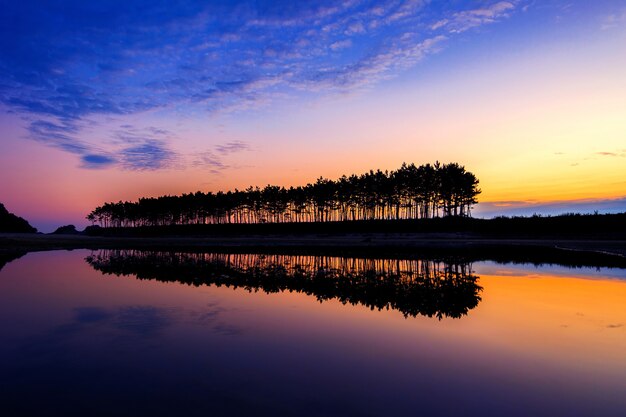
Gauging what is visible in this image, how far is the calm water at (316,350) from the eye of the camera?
791cm

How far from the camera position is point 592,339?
1244 centimetres

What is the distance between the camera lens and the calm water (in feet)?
26.0

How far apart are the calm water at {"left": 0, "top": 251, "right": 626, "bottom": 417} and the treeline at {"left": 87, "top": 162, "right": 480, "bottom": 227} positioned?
8281 centimetres

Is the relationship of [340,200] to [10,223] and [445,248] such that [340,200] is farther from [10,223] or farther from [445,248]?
[10,223]

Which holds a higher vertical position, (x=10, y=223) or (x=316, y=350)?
(x=10, y=223)

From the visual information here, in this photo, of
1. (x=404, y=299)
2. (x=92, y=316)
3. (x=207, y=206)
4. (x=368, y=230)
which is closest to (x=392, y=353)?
(x=404, y=299)

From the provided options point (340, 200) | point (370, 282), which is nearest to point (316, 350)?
point (370, 282)

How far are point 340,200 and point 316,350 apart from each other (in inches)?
4604

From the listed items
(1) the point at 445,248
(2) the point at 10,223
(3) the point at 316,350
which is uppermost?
(2) the point at 10,223

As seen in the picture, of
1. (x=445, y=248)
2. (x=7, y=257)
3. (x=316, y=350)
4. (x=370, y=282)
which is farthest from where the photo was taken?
(x=445, y=248)

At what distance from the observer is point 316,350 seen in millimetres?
11508

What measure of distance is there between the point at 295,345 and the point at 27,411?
6871 millimetres

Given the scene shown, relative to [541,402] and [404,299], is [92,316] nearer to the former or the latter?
[404,299]

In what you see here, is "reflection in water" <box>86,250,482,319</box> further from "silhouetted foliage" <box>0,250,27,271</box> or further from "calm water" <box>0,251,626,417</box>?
"silhouetted foliage" <box>0,250,27,271</box>
